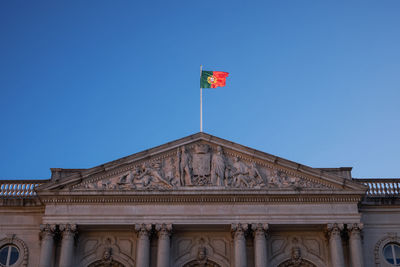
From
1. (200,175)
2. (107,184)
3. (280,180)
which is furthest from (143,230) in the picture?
(280,180)

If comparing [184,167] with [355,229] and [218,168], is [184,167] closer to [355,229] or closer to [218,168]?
[218,168]

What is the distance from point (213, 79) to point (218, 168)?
738 cm

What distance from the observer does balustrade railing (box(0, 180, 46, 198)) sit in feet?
118

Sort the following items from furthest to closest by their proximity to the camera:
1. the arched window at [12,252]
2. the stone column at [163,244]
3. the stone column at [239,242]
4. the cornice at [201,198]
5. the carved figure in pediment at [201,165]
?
the carved figure in pediment at [201,165] → the arched window at [12,252] → the cornice at [201,198] → the stone column at [163,244] → the stone column at [239,242]

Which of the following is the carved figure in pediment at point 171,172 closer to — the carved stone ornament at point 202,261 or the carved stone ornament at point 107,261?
the carved stone ornament at point 202,261

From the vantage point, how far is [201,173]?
34812mm

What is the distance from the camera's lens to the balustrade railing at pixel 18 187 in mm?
35969

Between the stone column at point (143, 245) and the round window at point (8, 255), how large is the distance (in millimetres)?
6786

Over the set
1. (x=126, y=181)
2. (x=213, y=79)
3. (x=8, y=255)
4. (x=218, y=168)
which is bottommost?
(x=8, y=255)

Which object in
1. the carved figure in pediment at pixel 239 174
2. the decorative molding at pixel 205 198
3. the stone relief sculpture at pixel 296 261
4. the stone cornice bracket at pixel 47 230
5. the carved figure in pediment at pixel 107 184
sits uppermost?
the carved figure in pediment at pixel 239 174

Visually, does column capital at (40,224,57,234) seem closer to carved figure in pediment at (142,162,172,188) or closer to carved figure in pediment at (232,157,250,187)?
carved figure in pediment at (142,162,172,188)

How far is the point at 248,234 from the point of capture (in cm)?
3378

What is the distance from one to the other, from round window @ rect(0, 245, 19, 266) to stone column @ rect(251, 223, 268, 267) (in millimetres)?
12818

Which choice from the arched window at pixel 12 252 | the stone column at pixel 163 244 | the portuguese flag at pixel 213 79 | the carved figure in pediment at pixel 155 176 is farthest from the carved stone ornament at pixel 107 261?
the portuguese flag at pixel 213 79
